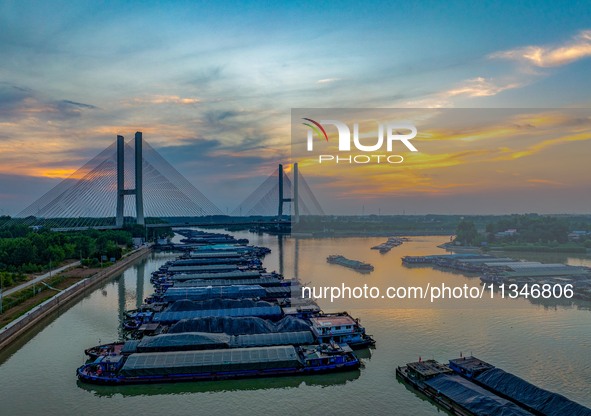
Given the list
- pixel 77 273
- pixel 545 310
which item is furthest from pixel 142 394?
pixel 77 273

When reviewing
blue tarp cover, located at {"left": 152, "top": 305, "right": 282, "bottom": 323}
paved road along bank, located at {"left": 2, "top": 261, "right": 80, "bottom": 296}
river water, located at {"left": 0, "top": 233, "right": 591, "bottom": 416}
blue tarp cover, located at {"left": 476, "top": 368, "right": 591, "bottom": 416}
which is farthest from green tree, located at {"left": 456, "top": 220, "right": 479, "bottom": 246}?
blue tarp cover, located at {"left": 476, "top": 368, "right": 591, "bottom": 416}

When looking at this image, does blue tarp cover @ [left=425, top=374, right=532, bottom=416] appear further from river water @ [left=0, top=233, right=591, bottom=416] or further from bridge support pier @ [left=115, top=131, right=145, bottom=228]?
bridge support pier @ [left=115, top=131, right=145, bottom=228]

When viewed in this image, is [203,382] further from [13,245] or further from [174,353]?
[13,245]

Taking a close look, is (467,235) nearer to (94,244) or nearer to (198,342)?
(94,244)

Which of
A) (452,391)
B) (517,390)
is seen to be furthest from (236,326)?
(517,390)

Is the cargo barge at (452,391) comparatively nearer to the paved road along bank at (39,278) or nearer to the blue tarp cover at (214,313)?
the blue tarp cover at (214,313)

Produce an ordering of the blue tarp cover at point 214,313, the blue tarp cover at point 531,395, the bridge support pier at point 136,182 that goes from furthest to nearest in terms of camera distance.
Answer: the bridge support pier at point 136,182
the blue tarp cover at point 214,313
the blue tarp cover at point 531,395

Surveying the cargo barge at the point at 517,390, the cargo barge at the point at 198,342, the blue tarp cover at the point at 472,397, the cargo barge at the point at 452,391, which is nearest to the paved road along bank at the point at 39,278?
the cargo barge at the point at 198,342
